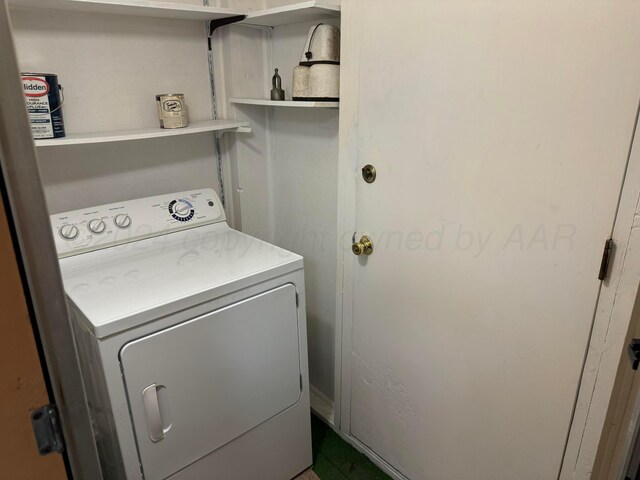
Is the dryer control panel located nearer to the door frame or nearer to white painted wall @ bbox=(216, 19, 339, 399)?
white painted wall @ bbox=(216, 19, 339, 399)

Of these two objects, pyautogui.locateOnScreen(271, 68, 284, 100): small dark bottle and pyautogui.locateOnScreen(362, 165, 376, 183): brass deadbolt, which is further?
pyautogui.locateOnScreen(271, 68, 284, 100): small dark bottle

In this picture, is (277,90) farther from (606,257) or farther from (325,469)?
(325,469)

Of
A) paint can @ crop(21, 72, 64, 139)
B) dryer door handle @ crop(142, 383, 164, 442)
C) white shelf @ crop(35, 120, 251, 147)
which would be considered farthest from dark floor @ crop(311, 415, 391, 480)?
paint can @ crop(21, 72, 64, 139)

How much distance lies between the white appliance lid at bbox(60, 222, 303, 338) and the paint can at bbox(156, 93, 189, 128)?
0.43 metres

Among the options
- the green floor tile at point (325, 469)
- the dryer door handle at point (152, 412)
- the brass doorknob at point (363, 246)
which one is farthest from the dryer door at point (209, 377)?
the green floor tile at point (325, 469)

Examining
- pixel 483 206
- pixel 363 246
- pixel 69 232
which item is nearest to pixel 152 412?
pixel 69 232

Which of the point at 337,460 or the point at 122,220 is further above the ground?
the point at 122,220

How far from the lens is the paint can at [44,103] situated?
138 centimetres

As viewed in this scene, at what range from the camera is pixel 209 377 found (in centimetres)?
142

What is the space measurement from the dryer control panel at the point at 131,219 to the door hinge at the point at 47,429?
974 millimetres

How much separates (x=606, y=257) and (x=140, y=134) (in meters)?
1.48

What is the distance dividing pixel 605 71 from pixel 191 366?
1.33 meters

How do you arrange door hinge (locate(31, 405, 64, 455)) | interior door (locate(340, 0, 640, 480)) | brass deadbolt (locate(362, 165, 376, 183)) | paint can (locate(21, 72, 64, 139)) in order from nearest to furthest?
door hinge (locate(31, 405, 64, 455)) < interior door (locate(340, 0, 640, 480)) < paint can (locate(21, 72, 64, 139)) < brass deadbolt (locate(362, 165, 376, 183))

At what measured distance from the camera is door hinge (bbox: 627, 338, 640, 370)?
0.87 m
